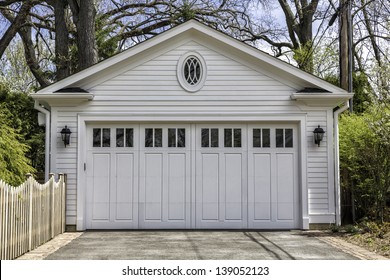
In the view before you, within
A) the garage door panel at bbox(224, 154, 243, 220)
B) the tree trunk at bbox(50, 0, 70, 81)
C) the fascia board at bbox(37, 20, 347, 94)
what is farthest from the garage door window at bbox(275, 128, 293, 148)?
the tree trunk at bbox(50, 0, 70, 81)

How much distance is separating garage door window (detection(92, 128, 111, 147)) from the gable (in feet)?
2.54

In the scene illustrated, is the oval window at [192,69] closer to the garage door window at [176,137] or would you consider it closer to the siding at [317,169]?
the garage door window at [176,137]

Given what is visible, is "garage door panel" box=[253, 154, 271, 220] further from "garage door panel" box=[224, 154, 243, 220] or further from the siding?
the siding

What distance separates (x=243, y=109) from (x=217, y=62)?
1140 millimetres

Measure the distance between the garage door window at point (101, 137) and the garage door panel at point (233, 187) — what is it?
2538mm

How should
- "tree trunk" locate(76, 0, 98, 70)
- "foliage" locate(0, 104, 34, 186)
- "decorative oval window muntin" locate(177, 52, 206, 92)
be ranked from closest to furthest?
"foliage" locate(0, 104, 34, 186)
"decorative oval window muntin" locate(177, 52, 206, 92)
"tree trunk" locate(76, 0, 98, 70)

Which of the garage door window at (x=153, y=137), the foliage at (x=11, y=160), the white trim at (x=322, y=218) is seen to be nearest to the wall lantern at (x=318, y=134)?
the white trim at (x=322, y=218)

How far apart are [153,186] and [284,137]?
296 centimetres

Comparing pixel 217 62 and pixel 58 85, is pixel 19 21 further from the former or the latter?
pixel 217 62

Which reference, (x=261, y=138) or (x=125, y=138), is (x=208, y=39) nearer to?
(x=261, y=138)

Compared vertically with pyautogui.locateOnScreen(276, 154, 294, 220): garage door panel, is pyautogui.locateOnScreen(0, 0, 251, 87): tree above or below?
above

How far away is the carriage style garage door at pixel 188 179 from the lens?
11617 mm

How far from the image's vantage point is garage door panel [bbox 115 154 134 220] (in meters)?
11.6

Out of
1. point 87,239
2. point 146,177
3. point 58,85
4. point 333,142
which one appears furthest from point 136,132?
point 333,142
